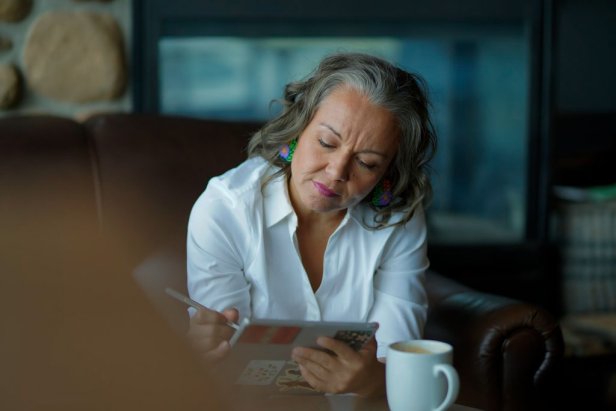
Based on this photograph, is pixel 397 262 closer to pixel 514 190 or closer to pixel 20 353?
pixel 20 353

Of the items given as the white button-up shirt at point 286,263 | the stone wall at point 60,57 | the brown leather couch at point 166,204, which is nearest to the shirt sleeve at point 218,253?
the white button-up shirt at point 286,263

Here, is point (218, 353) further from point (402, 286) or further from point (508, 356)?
point (508, 356)

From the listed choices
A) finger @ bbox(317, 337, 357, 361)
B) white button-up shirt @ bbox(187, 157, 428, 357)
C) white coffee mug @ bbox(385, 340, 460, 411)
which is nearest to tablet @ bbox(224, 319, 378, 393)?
finger @ bbox(317, 337, 357, 361)

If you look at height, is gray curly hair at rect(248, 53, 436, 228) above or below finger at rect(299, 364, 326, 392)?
above

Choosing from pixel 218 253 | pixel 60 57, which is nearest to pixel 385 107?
pixel 218 253

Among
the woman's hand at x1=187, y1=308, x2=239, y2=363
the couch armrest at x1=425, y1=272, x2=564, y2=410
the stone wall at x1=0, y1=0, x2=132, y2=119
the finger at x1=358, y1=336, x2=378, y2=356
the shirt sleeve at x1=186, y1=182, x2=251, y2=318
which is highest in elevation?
the stone wall at x1=0, y1=0, x2=132, y2=119

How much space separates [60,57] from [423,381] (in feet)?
5.35

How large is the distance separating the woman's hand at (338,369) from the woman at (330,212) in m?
0.25

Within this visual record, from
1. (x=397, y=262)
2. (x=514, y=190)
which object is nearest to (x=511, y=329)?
(x=397, y=262)

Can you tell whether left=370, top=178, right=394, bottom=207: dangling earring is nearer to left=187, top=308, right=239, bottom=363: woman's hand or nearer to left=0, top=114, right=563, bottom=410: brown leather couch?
left=0, top=114, right=563, bottom=410: brown leather couch

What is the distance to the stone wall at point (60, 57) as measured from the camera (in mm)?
2268

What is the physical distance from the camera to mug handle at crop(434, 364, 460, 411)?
993 millimetres

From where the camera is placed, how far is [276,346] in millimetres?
1116

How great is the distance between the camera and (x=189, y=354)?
0.46 meters
